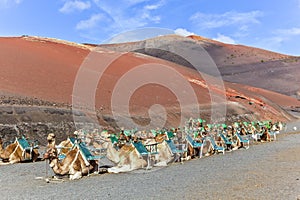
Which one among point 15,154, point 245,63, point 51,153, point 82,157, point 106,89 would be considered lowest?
point 15,154

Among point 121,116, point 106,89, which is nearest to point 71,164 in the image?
point 121,116

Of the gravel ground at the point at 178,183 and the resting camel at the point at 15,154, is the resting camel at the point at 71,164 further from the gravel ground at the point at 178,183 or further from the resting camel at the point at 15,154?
the resting camel at the point at 15,154

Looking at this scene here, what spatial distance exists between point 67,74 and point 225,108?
1979cm

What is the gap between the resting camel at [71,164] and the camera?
12.8 metres

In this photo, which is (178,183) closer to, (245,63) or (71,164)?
(71,164)

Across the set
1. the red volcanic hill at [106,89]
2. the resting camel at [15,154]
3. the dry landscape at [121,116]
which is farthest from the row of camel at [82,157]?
the red volcanic hill at [106,89]

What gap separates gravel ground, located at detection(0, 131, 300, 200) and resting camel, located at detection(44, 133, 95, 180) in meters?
0.31

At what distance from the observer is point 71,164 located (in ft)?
43.4

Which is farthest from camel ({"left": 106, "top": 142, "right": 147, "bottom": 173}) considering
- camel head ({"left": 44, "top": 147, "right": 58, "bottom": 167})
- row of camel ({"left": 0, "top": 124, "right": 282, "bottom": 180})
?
camel head ({"left": 44, "top": 147, "right": 58, "bottom": 167})

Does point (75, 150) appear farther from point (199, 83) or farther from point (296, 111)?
point (296, 111)

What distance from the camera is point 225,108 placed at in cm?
5072

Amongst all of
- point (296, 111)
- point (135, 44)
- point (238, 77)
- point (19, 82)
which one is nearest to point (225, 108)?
point (19, 82)

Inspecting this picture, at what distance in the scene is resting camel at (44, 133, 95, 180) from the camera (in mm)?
12820

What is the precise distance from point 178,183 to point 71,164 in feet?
12.5
